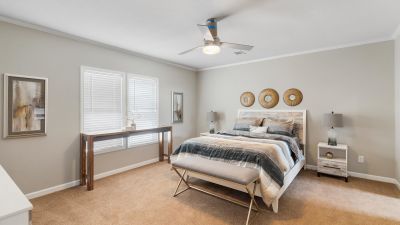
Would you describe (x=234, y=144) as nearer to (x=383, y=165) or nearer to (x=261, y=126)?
(x=261, y=126)

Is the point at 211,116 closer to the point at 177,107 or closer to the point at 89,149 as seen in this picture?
the point at 177,107

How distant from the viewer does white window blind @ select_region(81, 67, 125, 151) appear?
11.2 feet

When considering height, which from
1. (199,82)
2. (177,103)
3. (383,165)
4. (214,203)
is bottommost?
(214,203)

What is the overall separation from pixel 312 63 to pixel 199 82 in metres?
3.01

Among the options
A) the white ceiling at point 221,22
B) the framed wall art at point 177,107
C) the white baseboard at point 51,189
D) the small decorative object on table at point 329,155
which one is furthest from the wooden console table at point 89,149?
the small decorative object on table at point 329,155

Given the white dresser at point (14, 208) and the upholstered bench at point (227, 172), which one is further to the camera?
the upholstered bench at point (227, 172)

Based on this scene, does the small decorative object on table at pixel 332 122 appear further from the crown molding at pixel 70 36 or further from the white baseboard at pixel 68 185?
the white baseboard at pixel 68 185

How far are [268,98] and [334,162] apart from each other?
1.83 m

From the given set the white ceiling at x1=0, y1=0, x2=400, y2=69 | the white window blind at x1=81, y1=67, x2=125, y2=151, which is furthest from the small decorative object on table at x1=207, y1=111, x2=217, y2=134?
the white window blind at x1=81, y1=67, x2=125, y2=151

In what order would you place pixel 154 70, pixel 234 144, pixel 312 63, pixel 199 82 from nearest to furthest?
pixel 234 144, pixel 312 63, pixel 154 70, pixel 199 82

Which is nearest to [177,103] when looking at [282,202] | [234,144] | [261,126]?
[261,126]

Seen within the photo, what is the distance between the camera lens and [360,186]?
3.19m

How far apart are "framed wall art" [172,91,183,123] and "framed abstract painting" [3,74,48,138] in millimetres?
2727

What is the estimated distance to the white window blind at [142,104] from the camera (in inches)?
161
